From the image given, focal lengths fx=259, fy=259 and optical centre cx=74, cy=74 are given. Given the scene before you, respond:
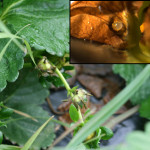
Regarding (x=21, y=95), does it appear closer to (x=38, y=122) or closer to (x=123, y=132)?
(x=38, y=122)

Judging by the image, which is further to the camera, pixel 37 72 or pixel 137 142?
pixel 37 72

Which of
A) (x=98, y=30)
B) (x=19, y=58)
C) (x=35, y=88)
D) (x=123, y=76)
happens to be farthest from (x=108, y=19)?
(x=123, y=76)

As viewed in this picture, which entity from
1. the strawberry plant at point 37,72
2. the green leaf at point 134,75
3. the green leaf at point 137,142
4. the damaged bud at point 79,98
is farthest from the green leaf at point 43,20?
the green leaf at point 134,75

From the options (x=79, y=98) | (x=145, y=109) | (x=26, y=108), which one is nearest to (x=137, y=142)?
(x=79, y=98)

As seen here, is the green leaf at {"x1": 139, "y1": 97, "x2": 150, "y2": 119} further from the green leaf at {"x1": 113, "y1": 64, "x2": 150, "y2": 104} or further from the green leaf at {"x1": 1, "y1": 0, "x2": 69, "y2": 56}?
the green leaf at {"x1": 1, "y1": 0, "x2": 69, "y2": 56}

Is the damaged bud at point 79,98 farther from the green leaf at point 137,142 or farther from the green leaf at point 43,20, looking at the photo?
the green leaf at point 137,142

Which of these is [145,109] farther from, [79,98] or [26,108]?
[79,98]
